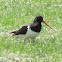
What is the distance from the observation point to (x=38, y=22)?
654 inches

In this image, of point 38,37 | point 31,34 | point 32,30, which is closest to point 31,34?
point 31,34

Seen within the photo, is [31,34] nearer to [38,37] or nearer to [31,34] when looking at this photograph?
[31,34]

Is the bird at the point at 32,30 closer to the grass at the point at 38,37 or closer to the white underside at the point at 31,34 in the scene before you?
the white underside at the point at 31,34

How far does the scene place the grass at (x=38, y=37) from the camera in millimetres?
14615

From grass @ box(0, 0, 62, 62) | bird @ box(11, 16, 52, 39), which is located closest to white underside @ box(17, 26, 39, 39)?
bird @ box(11, 16, 52, 39)

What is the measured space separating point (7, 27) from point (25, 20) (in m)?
1.92

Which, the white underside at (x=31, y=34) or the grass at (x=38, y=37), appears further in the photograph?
the white underside at (x=31, y=34)

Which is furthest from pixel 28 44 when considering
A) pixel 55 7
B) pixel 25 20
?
pixel 55 7

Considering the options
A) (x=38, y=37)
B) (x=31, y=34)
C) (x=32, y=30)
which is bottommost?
(x=38, y=37)

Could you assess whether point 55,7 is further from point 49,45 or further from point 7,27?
point 49,45

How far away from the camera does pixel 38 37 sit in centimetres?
1792

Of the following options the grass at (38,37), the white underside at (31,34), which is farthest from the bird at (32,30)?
the grass at (38,37)

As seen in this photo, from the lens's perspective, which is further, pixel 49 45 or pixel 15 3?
pixel 15 3

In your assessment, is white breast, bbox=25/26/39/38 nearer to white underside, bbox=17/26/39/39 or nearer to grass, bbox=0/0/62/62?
white underside, bbox=17/26/39/39
